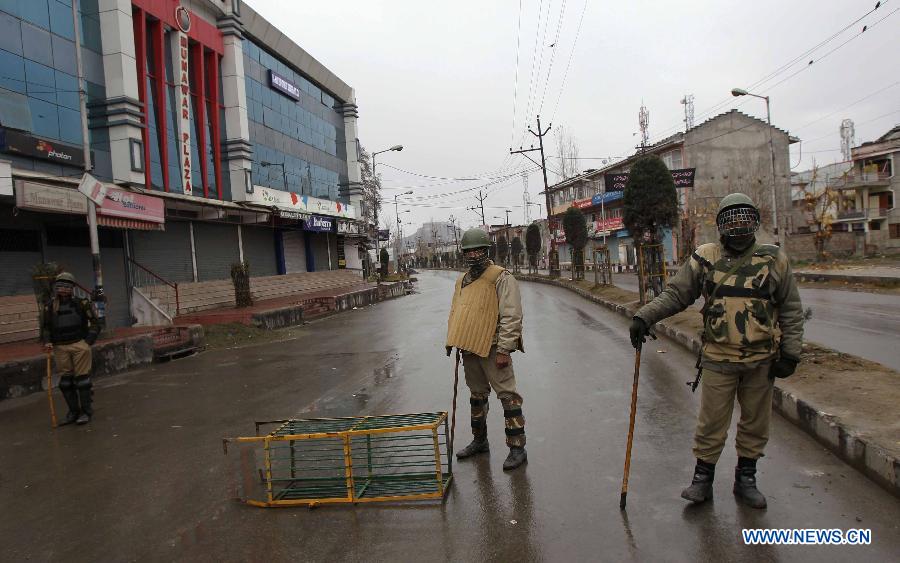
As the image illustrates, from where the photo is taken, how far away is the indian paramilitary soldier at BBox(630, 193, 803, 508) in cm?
340

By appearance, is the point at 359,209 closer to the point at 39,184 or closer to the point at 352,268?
the point at 352,268

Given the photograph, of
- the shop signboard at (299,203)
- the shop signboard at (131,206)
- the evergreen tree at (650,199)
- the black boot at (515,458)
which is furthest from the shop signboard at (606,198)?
the black boot at (515,458)

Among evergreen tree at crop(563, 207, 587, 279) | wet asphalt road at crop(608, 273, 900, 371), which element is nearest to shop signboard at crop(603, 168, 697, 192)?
evergreen tree at crop(563, 207, 587, 279)

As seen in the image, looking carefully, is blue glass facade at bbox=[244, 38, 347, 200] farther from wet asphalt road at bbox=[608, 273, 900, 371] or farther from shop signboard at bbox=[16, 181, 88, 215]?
wet asphalt road at bbox=[608, 273, 900, 371]

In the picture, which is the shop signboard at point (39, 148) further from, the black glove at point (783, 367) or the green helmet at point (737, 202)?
the black glove at point (783, 367)

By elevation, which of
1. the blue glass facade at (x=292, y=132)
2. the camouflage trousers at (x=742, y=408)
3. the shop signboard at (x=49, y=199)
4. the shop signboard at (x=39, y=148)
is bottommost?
the camouflage trousers at (x=742, y=408)

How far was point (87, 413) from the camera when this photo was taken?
675cm

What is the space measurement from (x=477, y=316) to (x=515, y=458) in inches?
45.9

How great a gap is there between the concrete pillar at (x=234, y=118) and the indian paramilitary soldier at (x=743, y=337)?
22517 millimetres

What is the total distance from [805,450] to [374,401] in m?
4.61

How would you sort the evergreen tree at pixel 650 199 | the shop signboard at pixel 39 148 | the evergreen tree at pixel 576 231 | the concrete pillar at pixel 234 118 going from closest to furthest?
1. the shop signboard at pixel 39 148
2. the evergreen tree at pixel 650 199
3. the concrete pillar at pixel 234 118
4. the evergreen tree at pixel 576 231

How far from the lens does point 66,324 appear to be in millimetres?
6559

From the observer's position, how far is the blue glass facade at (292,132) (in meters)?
26.4

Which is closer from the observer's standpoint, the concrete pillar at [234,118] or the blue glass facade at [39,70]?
the blue glass facade at [39,70]
